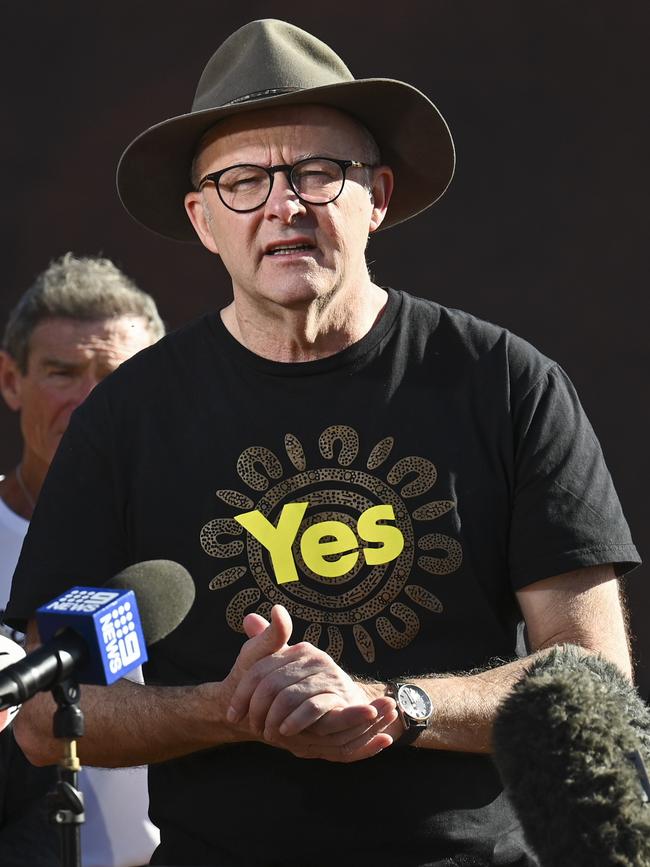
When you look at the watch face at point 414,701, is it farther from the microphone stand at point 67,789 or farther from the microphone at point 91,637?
the microphone stand at point 67,789

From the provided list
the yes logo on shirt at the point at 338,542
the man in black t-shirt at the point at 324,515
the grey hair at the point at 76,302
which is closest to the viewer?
the man in black t-shirt at the point at 324,515

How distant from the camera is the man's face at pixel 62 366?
492cm

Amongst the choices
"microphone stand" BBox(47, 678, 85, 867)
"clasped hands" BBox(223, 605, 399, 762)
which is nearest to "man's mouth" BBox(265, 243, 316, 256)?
"clasped hands" BBox(223, 605, 399, 762)

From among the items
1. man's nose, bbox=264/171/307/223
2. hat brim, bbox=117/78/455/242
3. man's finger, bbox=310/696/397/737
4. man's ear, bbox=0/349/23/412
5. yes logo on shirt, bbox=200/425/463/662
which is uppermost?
hat brim, bbox=117/78/455/242

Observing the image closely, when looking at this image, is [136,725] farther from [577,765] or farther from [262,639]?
[577,765]

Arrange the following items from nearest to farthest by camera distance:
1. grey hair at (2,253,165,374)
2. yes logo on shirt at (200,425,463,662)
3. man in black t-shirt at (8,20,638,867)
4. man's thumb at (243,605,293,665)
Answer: man's thumb at (243,605,293,665)
man in black t-shirt at (8,20,638,867)
yes logo on shirt at (200,425,463,662)
grey hair at (2,253,165,374)

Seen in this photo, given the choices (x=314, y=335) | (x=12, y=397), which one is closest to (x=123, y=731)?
(x=314, y=335)

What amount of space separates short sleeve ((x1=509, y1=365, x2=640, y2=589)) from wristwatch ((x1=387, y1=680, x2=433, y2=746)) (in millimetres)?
341

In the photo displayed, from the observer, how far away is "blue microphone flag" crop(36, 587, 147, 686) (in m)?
2.09

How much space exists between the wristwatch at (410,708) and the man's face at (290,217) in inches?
33.8

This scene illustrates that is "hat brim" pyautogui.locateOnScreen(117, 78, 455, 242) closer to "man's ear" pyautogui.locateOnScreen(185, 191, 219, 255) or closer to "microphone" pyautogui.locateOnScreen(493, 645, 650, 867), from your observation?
"man's ear" pyautogui.locateOnScreen(185, 191, 219, 255)

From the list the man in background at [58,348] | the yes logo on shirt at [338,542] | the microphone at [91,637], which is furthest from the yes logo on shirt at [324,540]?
the man in background at [58,348]

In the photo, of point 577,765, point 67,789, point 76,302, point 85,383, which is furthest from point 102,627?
point 76,302

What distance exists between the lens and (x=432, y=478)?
10.2ft
